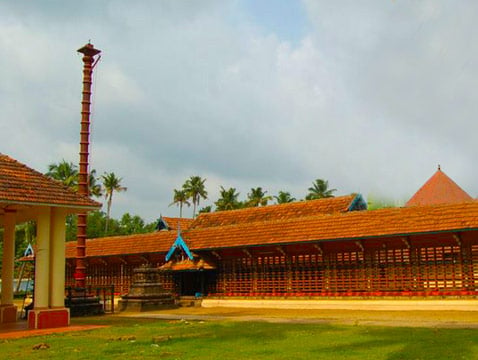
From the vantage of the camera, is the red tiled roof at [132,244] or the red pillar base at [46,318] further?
the red tiled roof at [132,244]

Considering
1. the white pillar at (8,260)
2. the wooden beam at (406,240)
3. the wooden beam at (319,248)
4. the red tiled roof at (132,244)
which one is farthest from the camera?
the red tiled roof at (132,244)

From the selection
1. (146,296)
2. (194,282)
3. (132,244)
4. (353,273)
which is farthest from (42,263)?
(132,244)

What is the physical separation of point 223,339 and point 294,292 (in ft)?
41.9

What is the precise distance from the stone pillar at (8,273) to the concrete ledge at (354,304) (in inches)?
397

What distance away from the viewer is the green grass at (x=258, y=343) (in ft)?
29.7

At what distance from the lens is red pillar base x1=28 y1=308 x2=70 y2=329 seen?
14938 mm

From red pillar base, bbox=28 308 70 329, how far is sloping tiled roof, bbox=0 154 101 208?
2862mm

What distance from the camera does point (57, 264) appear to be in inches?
609

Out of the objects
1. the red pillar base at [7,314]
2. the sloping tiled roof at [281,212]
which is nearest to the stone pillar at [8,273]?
the red pillar base at [7,314]

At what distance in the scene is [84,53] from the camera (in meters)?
24.8

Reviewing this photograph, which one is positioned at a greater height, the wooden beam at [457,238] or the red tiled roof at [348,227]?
the red tiled roof at [348,227]

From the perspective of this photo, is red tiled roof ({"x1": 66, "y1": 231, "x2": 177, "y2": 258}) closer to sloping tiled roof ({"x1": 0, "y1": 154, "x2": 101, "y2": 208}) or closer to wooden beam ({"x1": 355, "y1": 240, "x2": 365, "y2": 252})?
wooden beam ({"x1": 355, "y1": 240, "x2": 365, "y2": 252})

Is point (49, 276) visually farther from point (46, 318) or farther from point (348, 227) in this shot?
point (348, 227)

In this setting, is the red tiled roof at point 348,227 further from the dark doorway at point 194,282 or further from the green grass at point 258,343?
the green grass at point 258,343
